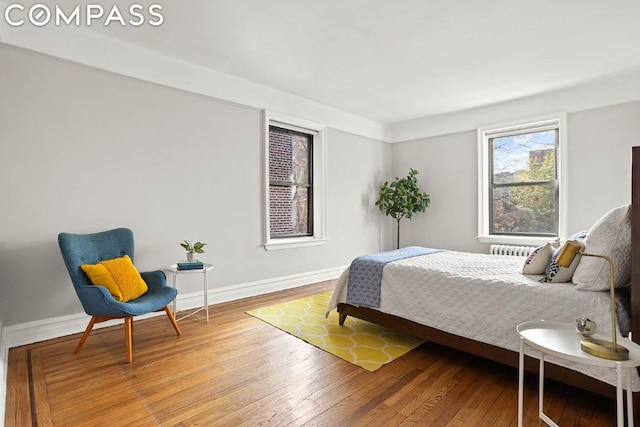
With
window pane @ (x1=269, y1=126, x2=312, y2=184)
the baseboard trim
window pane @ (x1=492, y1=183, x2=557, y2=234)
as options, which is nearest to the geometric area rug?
the baseboard trim

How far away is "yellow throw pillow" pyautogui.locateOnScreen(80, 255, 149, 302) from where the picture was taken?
2.51 m

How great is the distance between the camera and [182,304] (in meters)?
3.52

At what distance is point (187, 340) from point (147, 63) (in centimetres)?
265

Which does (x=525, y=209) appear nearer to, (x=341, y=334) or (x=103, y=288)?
(x=341, y=334)

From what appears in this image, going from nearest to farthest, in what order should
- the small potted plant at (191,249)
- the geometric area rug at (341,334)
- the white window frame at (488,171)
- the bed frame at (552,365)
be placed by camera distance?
the bed frame at (552,365) → the geometric area rug at (341,334) → the small potted plant at (191,249) → the white window frame at (488,171)

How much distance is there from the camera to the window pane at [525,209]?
180 inches

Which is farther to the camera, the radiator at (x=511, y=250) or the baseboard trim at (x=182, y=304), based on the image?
the radiator at (x=511, y=250)

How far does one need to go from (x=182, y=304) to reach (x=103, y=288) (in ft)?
4.07

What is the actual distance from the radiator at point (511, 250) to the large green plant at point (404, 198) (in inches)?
46.9

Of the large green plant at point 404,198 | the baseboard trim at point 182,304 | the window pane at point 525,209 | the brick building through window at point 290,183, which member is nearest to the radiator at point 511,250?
the window pane at point 525,209

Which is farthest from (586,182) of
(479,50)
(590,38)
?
(479,50)

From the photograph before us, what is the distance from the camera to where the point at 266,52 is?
10.8 feet

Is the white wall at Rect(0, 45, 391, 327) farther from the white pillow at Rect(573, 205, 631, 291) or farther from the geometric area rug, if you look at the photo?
the white pillow at Rect(573, 205, 631, 291)

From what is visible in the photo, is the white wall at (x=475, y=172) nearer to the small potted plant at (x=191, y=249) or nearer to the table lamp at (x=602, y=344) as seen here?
the table lamp at (x=602, y=344)
